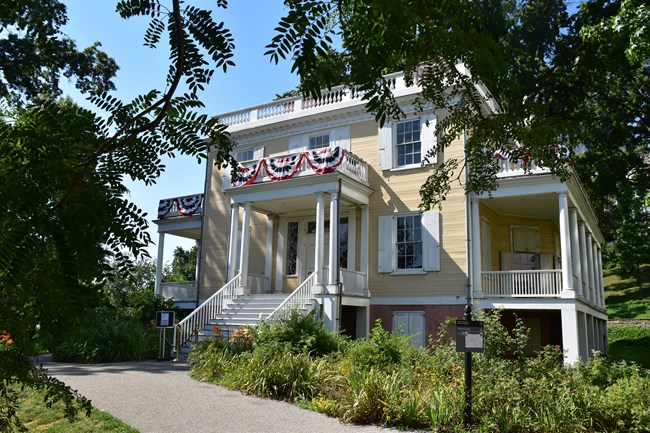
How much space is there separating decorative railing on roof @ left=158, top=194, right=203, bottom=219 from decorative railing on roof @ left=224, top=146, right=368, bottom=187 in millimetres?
5071

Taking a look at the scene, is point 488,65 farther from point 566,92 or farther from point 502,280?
point 566,92

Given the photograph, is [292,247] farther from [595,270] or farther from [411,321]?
[595,270]

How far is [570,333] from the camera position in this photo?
15.6 meters

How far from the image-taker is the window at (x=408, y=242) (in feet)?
59.7

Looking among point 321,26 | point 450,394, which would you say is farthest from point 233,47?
point 450,394

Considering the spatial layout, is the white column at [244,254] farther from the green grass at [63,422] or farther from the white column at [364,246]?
the green grass at [63,422]

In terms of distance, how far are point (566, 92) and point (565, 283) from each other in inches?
544

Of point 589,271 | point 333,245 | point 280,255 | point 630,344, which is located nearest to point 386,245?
point 333,245

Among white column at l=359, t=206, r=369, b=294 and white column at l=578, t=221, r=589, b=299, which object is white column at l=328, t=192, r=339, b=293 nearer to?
white column at l=359, t=206, r=369, b=294

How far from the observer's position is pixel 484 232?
19016mm

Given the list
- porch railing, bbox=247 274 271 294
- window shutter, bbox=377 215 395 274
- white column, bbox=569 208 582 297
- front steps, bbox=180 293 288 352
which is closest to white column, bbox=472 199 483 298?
window shutter, bbox=377 215 395 274

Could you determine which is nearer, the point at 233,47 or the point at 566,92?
the point at 233,47

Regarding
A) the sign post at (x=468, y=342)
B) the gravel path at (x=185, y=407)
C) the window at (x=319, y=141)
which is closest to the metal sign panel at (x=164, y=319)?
the gravel path at (x=185, y=407)

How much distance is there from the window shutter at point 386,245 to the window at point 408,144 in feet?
6.90
